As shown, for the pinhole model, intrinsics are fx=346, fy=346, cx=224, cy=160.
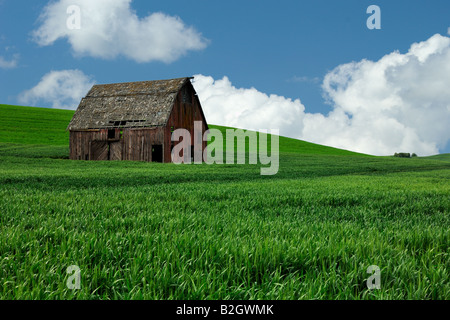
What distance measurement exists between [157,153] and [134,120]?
413 centimetres

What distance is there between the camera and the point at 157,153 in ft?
119

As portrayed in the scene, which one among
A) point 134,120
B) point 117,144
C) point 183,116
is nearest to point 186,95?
point 183,116

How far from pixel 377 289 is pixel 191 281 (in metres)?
1.28

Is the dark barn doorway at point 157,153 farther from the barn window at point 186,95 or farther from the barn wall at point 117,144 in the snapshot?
the barn window at point 186,95

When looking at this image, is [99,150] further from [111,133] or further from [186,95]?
[186,95]

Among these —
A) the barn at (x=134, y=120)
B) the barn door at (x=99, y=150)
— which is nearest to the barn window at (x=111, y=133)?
the barn at (x=134, y=120)

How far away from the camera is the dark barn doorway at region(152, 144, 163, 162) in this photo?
35013 mm

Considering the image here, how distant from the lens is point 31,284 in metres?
2.48

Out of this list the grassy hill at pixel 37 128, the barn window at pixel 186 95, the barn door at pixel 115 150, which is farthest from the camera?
the grassy hill at pixel 37 128

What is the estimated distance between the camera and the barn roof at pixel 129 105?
34281mm

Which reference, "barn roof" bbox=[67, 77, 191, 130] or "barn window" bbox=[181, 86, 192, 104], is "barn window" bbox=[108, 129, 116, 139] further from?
"barn window" bbox=[181, 86, 192, 104]

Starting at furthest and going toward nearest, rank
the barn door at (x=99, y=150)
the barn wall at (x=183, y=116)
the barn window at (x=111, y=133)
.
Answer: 1. the barn door at (x=99, y=150)
2. the barn window at (x=111, y=133)
3. the barn wall at (x=183, y=116)
